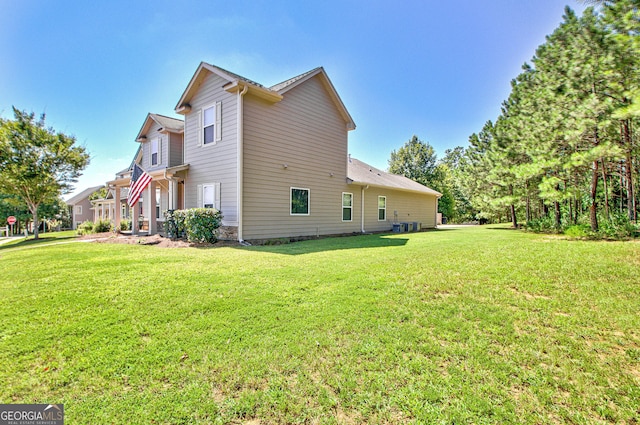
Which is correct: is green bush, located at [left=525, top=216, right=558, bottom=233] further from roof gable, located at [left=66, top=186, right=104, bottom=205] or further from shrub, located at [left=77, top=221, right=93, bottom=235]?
roof gable, located at [left=66, top=186, right=104, bottom=205]

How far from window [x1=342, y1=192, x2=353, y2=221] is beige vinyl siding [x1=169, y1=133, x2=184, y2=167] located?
356 inches

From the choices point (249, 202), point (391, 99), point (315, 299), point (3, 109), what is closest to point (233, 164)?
point (249, 202)

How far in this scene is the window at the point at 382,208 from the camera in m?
17.5

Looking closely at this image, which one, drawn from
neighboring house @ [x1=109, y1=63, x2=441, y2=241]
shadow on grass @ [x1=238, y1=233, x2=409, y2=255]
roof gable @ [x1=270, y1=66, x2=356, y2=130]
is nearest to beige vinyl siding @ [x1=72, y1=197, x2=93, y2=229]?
neighboring house @ [x1=109, y1=63, x2=441, y2=241]

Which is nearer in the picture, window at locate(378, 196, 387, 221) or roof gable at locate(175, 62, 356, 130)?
roof gable at locate(175, 62, 356, 130)

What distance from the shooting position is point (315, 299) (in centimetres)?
420

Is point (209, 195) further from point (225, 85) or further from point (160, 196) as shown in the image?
point (160, 196)

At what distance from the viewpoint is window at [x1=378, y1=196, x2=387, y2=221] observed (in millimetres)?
17547

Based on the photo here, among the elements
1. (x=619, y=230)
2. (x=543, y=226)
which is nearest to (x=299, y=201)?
(x=619, y=230)

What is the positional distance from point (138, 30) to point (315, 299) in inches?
480

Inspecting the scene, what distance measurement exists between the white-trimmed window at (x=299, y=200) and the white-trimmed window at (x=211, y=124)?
3.81m

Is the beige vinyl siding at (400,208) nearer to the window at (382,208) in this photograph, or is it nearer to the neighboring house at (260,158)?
the window at (382,208)

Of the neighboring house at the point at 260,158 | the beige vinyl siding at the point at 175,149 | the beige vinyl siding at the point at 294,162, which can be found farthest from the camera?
the beige vinyl siding at the point at 175,149

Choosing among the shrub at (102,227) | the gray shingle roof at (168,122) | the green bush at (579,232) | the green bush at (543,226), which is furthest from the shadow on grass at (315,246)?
the shrub at (102,227)
